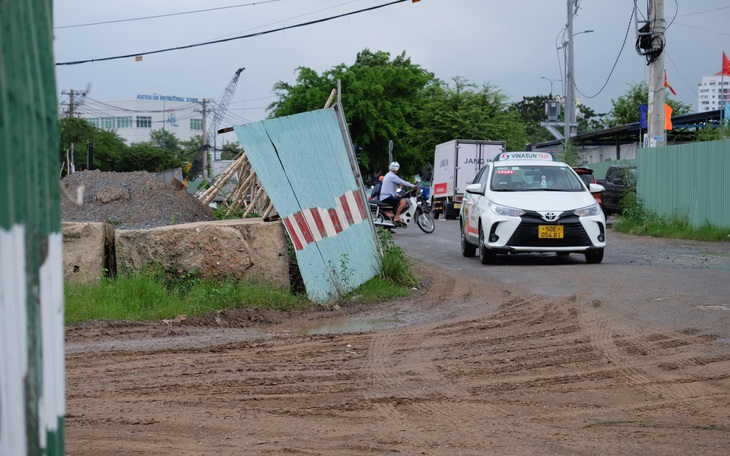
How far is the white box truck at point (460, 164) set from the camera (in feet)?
124

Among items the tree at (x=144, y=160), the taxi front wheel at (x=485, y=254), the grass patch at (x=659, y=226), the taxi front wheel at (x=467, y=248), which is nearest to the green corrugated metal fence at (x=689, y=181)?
the grass patch at (x=659, y=226)

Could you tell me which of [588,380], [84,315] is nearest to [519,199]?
[84,315]

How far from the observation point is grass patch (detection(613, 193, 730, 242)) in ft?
68.3

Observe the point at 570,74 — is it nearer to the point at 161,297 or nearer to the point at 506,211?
the point at 506,211

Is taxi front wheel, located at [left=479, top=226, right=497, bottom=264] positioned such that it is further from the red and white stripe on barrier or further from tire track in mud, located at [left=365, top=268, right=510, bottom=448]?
tire track in mud, located at [left=365, top=268, right=510, bottom=448]

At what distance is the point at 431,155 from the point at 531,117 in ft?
166

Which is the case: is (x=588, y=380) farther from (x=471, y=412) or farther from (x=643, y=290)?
(x=643, y=290)

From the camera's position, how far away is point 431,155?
2312 inches

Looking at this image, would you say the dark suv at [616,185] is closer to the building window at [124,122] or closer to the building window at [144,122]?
the building window at [144,122]

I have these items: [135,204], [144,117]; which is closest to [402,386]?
[135,204]

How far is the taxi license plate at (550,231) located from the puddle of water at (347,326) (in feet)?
17.7

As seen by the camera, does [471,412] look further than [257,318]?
No

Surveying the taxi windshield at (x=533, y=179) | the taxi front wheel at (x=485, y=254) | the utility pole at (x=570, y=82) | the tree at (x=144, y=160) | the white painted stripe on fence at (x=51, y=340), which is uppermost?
the utility pole at (x=570, y=82)

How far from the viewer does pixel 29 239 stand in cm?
184
